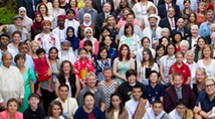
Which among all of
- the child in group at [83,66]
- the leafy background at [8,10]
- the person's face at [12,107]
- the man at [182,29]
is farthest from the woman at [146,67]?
the leafy background at [8,10]

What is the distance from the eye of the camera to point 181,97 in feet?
51.3

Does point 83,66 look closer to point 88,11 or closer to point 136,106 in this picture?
point 136,106

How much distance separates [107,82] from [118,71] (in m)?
0.66

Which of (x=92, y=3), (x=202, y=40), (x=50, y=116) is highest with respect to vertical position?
(x=92, y=3)

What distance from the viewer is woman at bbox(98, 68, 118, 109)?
15.7 meters

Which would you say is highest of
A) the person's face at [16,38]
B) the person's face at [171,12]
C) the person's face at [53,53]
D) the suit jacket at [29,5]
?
the suit jacket at [29,5]

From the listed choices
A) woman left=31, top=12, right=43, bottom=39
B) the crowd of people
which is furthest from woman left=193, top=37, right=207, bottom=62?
woman left=31, top=12, right=43, bottom=39

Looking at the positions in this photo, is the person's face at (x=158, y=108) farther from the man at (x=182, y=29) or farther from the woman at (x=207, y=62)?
the man at (x=182, y=29)

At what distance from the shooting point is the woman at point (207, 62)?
16.5 m

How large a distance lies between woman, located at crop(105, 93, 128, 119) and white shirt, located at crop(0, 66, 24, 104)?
1.91 meters

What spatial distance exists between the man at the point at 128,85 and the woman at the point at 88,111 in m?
1.30

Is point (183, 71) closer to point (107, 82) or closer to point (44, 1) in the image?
point (107, 82)

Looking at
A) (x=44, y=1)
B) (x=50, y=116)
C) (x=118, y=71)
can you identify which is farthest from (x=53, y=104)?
(x=44, y=1)

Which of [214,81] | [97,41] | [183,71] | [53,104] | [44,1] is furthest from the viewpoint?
[44,1]
